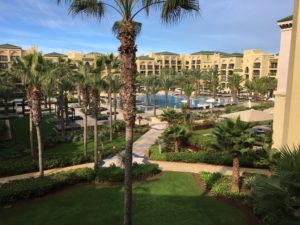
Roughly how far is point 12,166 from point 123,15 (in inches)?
566

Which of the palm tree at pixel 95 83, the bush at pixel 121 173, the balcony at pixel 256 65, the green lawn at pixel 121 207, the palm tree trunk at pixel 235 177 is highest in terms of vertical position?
the balcony at pixel 256 65

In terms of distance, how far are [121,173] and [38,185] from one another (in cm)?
474

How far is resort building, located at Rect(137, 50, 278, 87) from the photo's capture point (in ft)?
265

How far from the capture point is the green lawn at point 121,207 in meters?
11.1

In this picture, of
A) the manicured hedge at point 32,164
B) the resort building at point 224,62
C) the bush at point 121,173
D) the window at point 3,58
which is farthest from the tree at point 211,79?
the window at point 3,58

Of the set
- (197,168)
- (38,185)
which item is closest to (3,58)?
(38,185)

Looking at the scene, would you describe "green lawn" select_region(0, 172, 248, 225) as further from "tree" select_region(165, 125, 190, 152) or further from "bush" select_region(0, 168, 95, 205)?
"tree" select_region(165, 125, 190, 152)

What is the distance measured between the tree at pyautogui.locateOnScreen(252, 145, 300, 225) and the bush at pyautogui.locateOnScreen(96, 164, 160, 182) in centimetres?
1071

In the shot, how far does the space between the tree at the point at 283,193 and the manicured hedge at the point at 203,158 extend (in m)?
12.9

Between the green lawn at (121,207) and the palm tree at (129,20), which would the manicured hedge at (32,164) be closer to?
the green lawn at (121,207)

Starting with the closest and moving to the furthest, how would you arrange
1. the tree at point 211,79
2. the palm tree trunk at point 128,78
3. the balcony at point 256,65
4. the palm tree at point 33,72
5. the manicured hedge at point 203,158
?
1. the palm tree trunk at point 128,78
2. the palm tree at point 33,72
3. the manicured hedge at point 203,158
4. the tree at point 211,79
5. the balcony at point 256,65

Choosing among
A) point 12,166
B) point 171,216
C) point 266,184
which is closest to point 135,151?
point 12,166

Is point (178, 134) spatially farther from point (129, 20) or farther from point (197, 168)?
point (129, 20)

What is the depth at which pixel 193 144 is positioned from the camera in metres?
22.8
